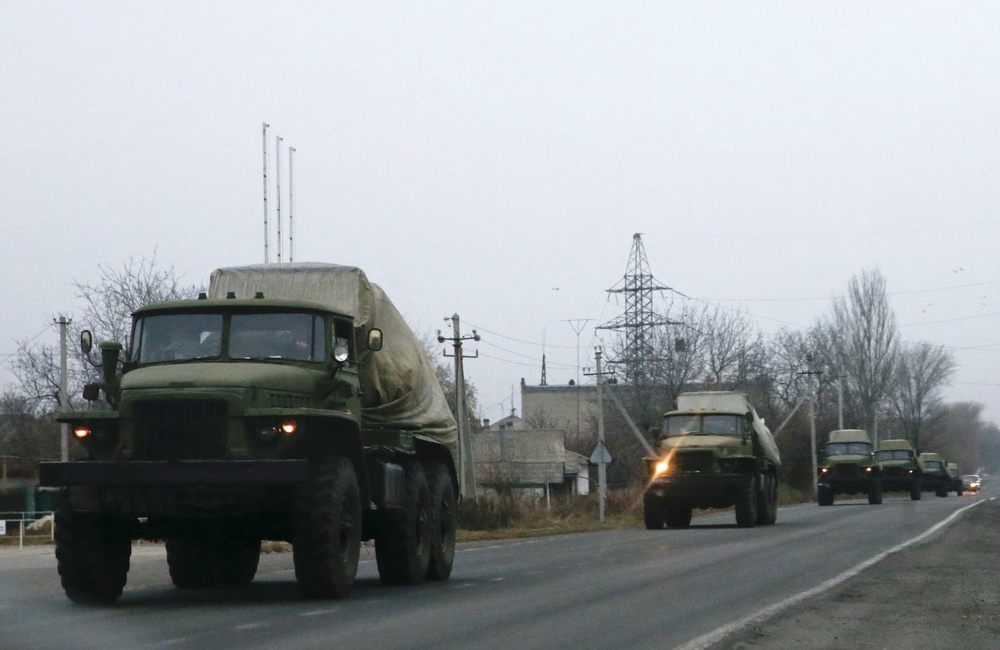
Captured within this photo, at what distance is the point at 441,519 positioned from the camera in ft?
53.7

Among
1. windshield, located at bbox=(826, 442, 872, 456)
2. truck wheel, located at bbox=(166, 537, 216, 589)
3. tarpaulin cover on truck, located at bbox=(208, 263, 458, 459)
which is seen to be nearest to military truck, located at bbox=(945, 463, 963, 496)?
windshield, located at bbox=(826, 442, 872, 456)

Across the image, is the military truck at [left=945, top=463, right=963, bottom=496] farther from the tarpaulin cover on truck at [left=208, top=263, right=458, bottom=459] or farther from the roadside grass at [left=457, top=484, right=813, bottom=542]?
the tarpaulin cover on truck at [left=208, top=263, right=458, bottom=459]

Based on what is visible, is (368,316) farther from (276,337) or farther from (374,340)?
(276,337)

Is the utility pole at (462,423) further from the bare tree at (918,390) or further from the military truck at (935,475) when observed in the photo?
the bare tree at (918,390)

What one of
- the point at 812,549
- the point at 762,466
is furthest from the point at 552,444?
the point at 812,549

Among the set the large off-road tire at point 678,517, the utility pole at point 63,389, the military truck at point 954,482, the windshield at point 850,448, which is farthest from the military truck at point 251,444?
the military truck at point 954,482

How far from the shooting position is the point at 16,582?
Answer: 56.5 ft

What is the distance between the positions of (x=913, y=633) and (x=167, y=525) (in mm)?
6514

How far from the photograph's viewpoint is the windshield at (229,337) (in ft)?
44.7

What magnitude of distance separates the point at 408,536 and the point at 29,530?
25.6m

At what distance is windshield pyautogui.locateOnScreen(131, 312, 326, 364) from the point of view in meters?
13.6

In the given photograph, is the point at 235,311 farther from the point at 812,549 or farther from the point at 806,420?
the point at 806,420

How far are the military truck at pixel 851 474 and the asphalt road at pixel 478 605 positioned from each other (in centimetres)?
3146

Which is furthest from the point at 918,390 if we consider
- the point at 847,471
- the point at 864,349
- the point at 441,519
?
the point at 441,519
